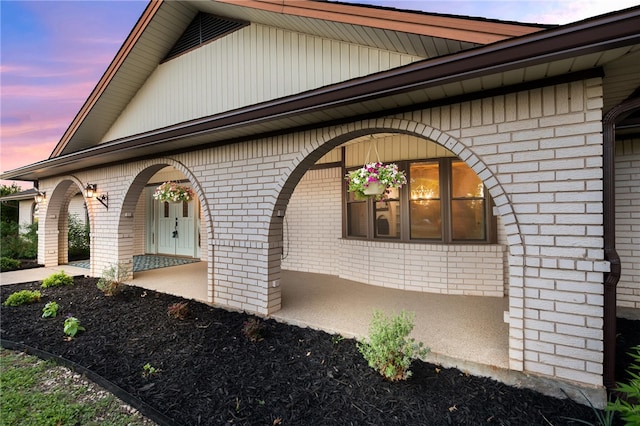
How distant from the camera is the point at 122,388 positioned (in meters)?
2.76

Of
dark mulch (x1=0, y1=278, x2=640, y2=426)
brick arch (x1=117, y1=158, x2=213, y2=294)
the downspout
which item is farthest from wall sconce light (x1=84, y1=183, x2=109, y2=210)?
the downspout

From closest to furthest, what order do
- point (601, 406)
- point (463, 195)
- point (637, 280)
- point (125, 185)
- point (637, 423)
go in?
point (637, 423) < point (601, 406) < point (637, 280) < point (463, 195) < point (125, 185)

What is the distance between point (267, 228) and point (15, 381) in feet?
10.2

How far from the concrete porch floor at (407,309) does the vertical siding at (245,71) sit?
327 centimetres

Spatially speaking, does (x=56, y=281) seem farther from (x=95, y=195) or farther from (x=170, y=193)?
(x=170, y=193)

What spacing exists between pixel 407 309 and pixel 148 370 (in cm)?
339

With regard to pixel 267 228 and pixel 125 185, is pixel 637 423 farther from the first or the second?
pixel 125 185

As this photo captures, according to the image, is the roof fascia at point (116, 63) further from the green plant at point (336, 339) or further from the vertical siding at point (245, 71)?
the green plant at point (336, 339)

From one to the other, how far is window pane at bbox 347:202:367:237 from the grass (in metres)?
4.92

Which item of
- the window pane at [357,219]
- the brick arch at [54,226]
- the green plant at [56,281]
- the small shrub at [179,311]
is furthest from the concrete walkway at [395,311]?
the brick arch at [54,226]

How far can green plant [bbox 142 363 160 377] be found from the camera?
2979 mm

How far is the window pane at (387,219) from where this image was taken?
5906 mm

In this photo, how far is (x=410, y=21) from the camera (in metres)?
3.12

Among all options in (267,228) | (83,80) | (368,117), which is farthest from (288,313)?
(83,80)
